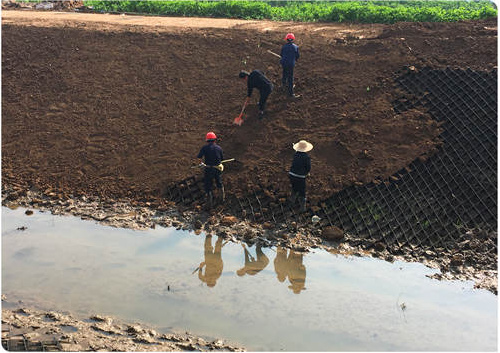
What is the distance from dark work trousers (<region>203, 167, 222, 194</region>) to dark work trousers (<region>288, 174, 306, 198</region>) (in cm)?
140

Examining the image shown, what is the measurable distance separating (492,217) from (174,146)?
22.2 feet

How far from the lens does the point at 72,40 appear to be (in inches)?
675

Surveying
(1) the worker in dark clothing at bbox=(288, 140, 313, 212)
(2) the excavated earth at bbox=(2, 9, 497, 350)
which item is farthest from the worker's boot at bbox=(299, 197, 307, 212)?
(2) the excavated earth at bbox=(2, 9, 497, 350)

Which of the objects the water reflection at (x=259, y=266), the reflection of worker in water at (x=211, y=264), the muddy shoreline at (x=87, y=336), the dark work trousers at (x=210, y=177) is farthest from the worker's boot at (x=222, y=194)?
the muddy shoreline at (x=87, y=336)

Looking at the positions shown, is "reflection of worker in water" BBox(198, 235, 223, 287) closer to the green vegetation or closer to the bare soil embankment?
the bare soil embankment

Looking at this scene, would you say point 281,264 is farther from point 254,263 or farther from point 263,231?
point 263,231

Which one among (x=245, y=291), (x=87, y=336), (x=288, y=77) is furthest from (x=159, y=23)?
(x=87, y=336)

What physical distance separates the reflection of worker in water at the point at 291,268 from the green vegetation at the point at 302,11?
1001 centimetres

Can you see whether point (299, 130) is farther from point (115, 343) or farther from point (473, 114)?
point (115, 343)

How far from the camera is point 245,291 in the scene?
9.48 metres

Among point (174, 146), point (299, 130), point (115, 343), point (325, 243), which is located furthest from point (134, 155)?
point (115, 343)

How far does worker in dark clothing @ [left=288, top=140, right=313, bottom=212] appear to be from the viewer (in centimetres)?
1088

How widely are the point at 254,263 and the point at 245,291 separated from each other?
2.88 ft

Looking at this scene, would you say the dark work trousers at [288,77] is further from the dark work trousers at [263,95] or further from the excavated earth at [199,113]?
the dark work trousers at [263,95]
